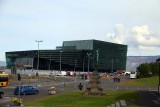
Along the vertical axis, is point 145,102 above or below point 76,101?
above

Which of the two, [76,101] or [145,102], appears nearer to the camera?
[145,102]

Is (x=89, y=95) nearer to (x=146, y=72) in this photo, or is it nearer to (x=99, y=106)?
(x=99, y=106)

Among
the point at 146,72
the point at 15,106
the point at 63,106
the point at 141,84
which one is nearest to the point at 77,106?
the point at 63,106

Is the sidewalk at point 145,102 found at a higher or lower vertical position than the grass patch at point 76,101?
higher

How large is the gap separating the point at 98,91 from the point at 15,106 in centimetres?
2129

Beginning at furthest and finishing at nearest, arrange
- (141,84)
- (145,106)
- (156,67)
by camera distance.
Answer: (156,67) < (141,84) < (145,106)

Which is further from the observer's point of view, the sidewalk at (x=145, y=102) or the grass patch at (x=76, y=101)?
the grass patch at (x=76, y=101)

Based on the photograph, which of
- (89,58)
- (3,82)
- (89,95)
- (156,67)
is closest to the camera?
(89,95)

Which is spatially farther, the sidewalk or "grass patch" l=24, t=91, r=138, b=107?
"grass patch" l=24, t=91, r=138, b=107

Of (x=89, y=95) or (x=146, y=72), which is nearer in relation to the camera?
(x=89, y=95)

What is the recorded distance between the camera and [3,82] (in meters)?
81.2

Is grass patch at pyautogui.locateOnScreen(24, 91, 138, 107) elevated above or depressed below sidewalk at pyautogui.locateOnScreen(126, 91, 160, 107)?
below

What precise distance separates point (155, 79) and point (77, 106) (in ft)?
226

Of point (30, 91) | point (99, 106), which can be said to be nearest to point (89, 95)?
point (30, 91)
